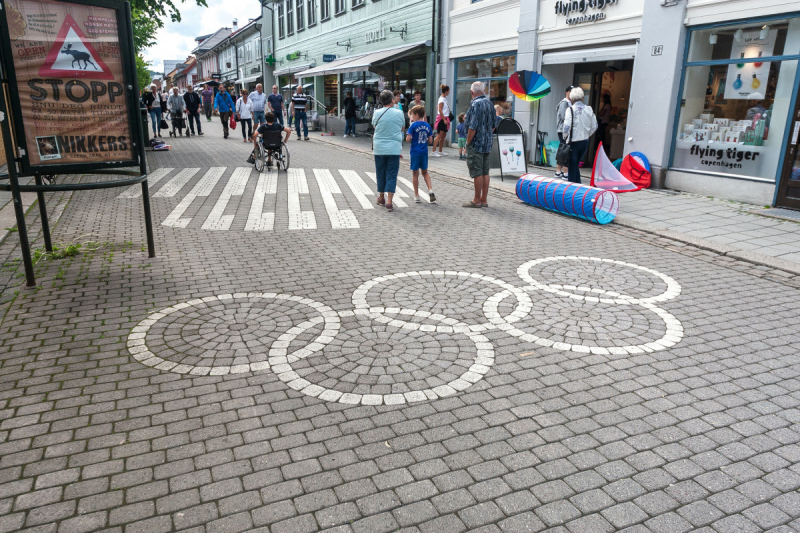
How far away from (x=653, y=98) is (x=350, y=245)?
772 cm

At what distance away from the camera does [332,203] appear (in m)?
10.1

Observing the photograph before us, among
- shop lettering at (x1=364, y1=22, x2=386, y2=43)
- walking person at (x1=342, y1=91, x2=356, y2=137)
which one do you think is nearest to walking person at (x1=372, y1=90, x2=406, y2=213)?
walking person at (x1=342, y1=91, x2=356, y2=137)

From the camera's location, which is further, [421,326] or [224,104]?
[224,104]

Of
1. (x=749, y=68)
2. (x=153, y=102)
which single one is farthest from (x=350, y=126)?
(x=749, y=68)

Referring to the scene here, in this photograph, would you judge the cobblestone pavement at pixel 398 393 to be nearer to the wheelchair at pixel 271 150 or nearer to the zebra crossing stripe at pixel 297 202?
the zebra crossing stripe at pixel 297 202

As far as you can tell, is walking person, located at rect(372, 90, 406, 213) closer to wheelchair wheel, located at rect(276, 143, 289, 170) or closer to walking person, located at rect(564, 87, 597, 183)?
walking person, located at rect(564, 87, 597, 183)

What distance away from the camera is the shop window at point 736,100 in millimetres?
9664

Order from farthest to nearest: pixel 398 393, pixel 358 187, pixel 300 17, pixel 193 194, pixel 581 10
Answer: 1. pixel 300 17
2. pixel 581 10
3. pixel 358 187
4. pixel 193 194
5. pixel 398 393

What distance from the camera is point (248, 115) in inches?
827

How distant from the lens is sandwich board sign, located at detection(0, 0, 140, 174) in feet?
17.4

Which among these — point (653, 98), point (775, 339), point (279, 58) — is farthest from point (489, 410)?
→ point (279, 58)

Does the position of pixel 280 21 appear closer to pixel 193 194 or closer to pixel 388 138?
pixel 193 194

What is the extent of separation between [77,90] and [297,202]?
4704 mm

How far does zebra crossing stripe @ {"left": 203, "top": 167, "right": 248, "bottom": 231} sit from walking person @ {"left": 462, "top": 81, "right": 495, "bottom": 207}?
395cm
